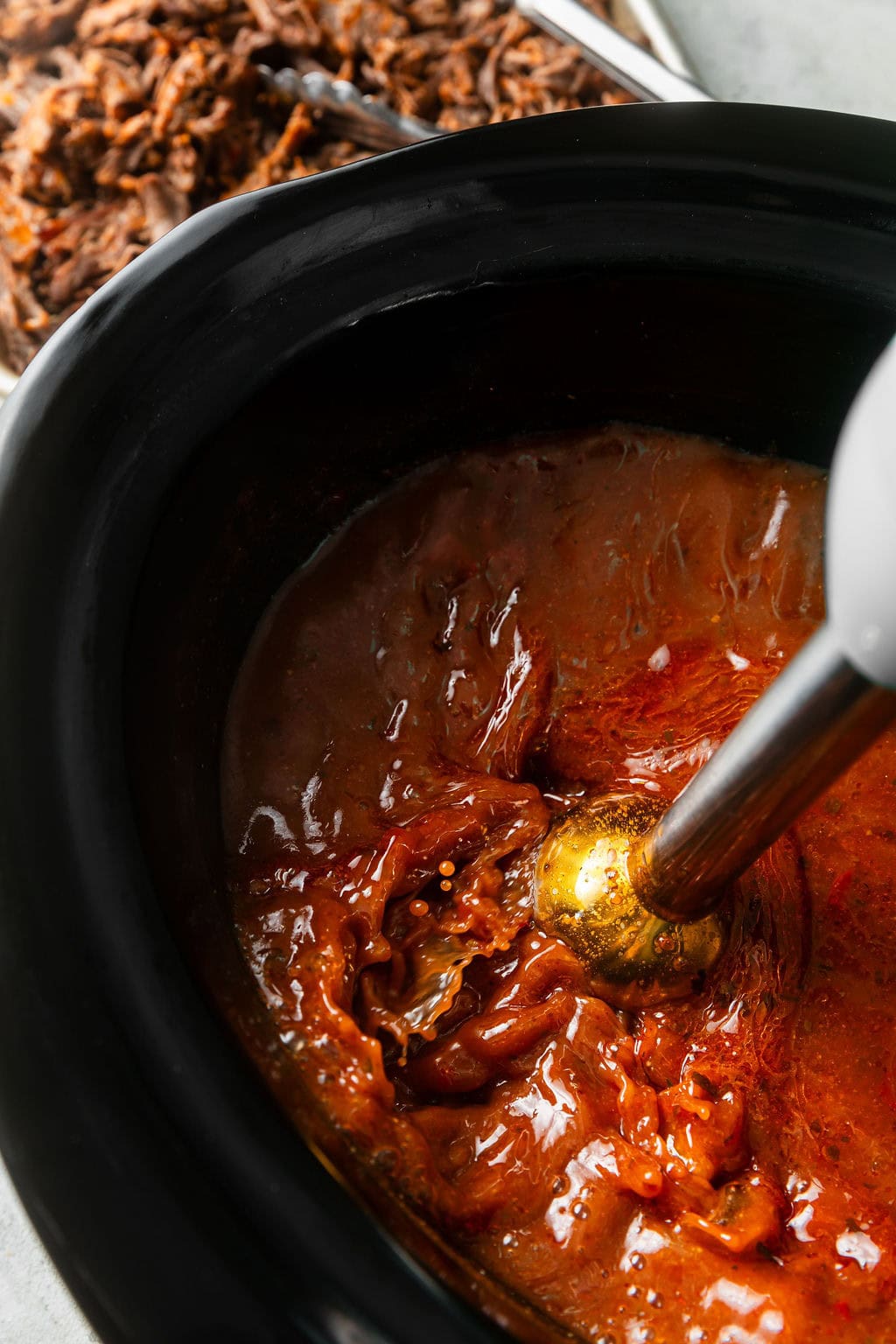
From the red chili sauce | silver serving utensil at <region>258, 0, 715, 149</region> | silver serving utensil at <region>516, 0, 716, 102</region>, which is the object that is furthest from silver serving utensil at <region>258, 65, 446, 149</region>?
the red chili sauce

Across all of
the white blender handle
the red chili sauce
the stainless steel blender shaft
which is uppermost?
the white blender handle

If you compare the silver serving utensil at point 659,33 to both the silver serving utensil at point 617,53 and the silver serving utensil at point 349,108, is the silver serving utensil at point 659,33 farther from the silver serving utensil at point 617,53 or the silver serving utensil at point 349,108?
the silver serving utensil at point 349,108

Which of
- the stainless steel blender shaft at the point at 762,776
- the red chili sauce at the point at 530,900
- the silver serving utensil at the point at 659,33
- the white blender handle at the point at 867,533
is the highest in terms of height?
the white blender handle at the point at 867,533

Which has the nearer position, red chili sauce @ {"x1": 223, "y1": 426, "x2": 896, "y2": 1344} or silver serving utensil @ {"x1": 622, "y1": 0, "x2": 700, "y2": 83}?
red chili sauce @ {"x1": 223, "y1": 426, "x2": 896, "y2": 1344}

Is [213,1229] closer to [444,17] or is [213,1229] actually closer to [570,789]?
[570,789]

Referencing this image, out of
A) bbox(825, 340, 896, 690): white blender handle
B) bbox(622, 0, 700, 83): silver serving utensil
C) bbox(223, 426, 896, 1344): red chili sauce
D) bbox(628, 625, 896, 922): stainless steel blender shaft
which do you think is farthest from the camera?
bbox(622, 0, 700, 83): silver serving utensil

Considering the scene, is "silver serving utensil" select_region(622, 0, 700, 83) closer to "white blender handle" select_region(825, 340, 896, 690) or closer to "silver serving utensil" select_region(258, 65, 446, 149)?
"silver serving utensil" select_region(258, 65, 446, 149)

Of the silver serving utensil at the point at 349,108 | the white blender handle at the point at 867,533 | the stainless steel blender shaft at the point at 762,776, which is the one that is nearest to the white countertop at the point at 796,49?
the silver serving utensil at the point at 349,108

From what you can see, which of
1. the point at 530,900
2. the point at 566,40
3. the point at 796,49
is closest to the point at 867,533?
the point at 530,900
